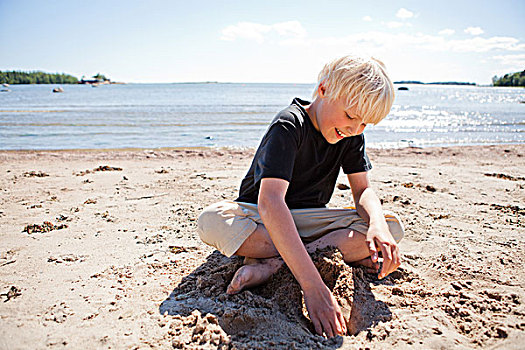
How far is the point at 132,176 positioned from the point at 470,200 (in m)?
3.85

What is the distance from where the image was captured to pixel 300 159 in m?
2.02

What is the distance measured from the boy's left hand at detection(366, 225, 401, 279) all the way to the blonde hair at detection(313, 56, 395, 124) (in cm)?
58

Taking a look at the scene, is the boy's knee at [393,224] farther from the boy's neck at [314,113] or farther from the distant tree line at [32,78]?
the distant tree line at [32,78]

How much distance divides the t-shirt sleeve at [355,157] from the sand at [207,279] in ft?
1.83

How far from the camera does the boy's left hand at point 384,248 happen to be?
5.94 ft

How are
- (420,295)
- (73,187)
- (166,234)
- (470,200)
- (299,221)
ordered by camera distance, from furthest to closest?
(73,187) → (470,200) → (166,234) → (299,221) → (420,295)

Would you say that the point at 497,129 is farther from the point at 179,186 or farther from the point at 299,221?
the point at 299,221

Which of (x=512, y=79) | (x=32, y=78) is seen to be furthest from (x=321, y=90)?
(x=32, y=78)

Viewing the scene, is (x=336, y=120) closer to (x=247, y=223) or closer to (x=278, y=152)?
(x=278, y=152)

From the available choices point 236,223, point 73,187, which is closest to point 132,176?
point 73,187

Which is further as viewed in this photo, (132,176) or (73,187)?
(132,176)

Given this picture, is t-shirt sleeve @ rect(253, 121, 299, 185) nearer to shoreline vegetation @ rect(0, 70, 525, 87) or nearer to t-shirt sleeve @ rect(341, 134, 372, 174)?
t-shirt sleeve @ rect(341, 134, 372, 174)

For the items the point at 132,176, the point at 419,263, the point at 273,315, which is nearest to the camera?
the point at 273,315

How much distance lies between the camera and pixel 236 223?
1967 mm
